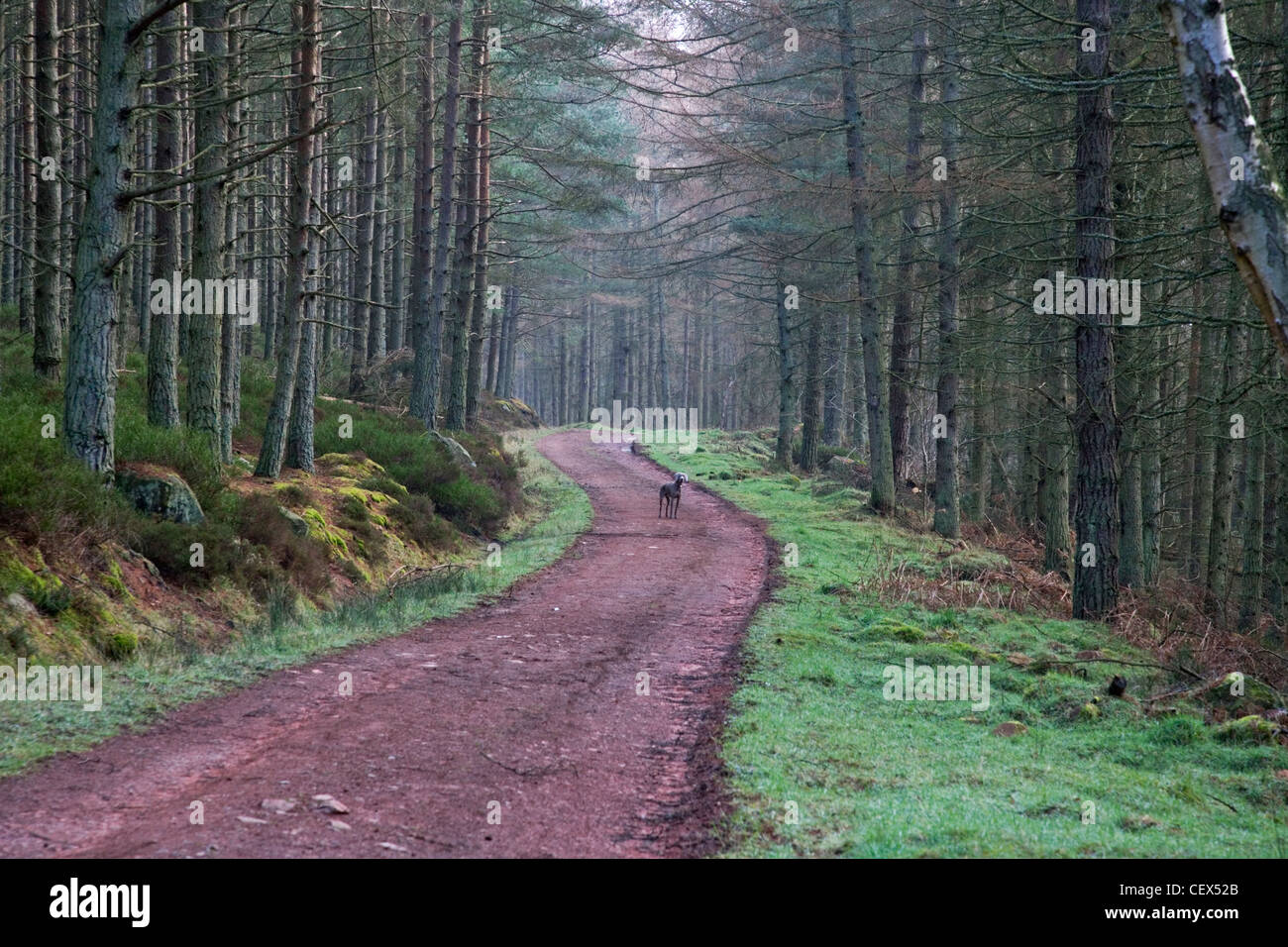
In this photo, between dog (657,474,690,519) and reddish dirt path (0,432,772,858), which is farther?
dog (657,474,690,519)

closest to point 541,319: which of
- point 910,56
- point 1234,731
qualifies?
point 910,56

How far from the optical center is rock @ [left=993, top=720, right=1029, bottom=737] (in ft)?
25.6

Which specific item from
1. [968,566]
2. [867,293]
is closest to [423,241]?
[867,293]

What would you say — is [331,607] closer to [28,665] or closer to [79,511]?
[79,511]

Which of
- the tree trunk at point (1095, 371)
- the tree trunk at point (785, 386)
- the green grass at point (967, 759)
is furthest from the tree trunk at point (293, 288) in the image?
the tree trunk at point (785, 386)

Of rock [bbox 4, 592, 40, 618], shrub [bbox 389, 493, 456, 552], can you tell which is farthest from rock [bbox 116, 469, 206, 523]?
shrub [bbox 389, 493, 456, 552]

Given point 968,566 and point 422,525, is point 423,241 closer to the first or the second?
point 422,525

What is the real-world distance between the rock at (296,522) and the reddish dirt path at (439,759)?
2.77m

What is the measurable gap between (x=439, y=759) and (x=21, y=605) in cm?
423

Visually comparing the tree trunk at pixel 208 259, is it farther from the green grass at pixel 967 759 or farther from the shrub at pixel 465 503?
the green grass at pixel 967 759

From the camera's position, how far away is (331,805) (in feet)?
17.5

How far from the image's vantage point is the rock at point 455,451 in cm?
2152

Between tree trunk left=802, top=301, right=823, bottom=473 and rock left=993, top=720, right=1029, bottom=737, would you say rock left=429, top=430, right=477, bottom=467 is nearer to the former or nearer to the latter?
tree trunk left=802, top=301, right=823, bottom=473

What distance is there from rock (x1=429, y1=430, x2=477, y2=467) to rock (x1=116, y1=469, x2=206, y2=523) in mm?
10022
